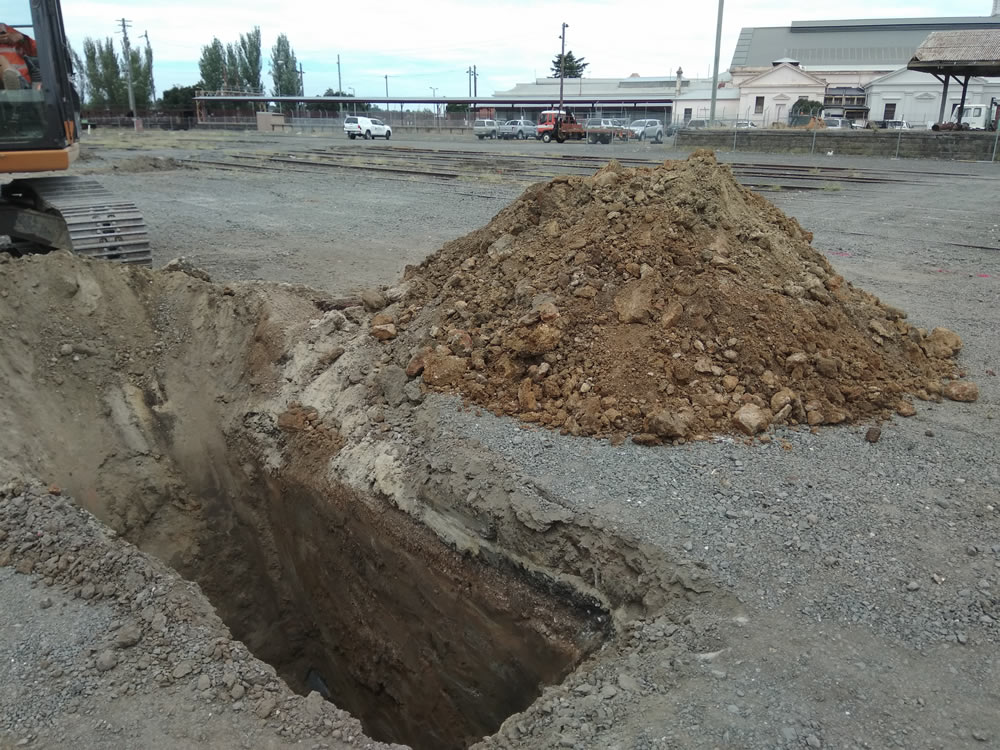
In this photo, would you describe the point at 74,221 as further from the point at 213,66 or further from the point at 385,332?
the point at 213,66

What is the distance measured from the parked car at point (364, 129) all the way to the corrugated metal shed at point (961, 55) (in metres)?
28.0

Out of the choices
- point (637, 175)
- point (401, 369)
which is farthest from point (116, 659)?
point (637, 175)

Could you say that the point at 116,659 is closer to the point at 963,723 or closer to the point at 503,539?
the point at 503,539

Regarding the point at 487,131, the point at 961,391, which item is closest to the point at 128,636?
the point at 961,391

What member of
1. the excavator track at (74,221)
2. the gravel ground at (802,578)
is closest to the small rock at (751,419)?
the gravel ground at (802,578)

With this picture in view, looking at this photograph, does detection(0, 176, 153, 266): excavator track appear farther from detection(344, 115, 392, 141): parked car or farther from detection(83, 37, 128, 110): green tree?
detection(83, 37, 128, 110): green tree

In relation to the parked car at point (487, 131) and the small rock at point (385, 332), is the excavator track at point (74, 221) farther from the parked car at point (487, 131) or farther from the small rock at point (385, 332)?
the parked car at point (487, 131)

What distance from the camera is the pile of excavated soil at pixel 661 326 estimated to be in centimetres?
528

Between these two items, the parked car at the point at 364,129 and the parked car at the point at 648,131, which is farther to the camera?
the parked car at the point at 364,129

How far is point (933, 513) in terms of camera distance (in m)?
4.28

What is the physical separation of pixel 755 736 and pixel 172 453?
5499 millimetres

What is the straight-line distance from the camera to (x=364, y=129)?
44.0 meters

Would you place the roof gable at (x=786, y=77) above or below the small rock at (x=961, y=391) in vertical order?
above

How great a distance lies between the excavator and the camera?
25.5 feet
